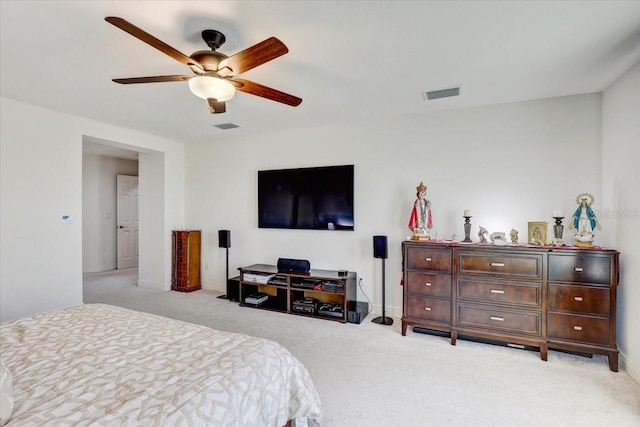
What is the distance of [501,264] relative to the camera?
287 cm

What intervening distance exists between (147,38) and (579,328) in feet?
12.4

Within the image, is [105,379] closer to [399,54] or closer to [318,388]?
[318,388]

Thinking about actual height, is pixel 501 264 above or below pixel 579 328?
above

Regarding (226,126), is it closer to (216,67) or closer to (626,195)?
(216,67)

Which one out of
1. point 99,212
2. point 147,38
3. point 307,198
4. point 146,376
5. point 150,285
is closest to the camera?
point 146,376

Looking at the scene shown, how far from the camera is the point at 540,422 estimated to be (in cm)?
190

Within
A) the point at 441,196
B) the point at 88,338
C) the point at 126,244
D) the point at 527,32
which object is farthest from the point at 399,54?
the point at 126,244

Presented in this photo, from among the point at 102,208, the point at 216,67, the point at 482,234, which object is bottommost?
the point at 482,234

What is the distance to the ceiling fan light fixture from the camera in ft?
6.63

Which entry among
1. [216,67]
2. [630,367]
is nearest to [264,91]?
[216,67]

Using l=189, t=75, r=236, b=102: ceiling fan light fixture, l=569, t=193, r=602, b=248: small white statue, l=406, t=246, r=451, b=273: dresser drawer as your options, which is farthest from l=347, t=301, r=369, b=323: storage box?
l=189, t=75, r=236, b=102: ceiling fan light fixture

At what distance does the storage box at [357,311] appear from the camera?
3586mm

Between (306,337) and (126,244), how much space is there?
18.9ft

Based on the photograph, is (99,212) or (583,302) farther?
(99,212)
